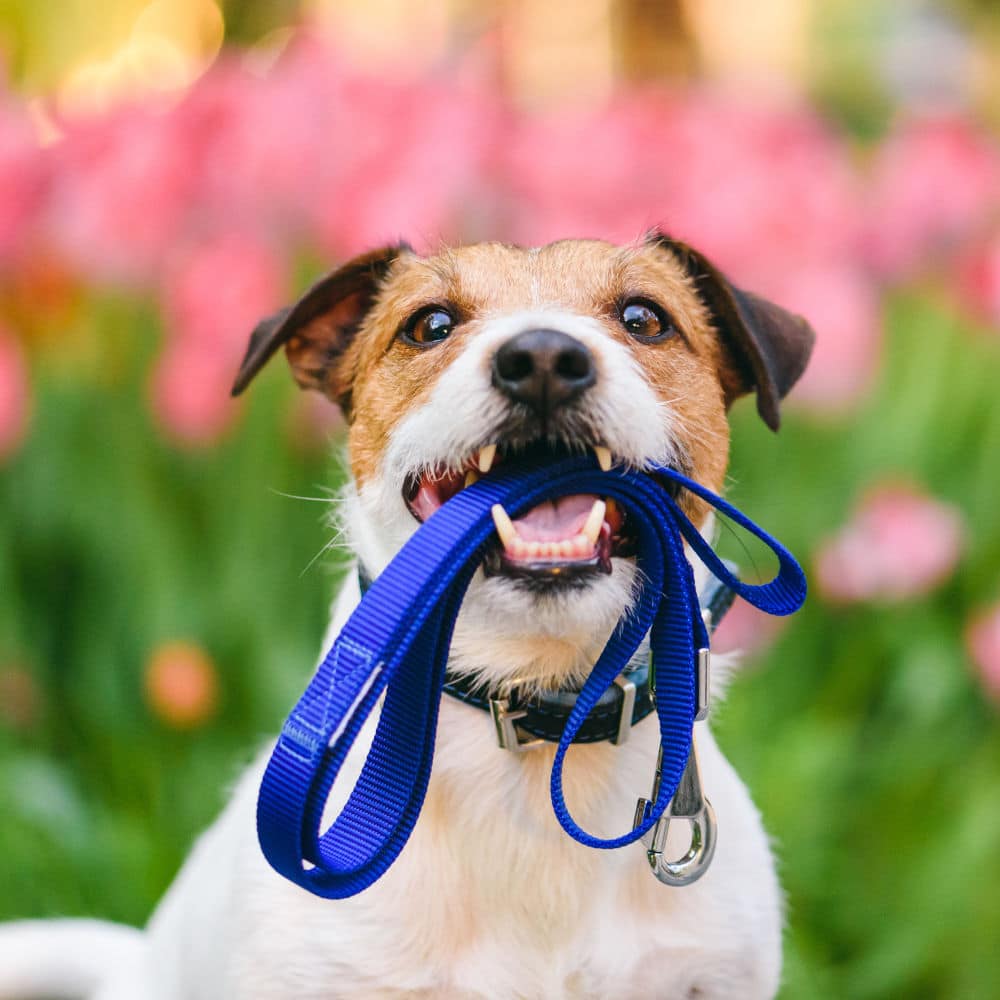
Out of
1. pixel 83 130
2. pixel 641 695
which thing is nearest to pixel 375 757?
pixel 641 695

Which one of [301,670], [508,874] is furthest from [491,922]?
[301,670]

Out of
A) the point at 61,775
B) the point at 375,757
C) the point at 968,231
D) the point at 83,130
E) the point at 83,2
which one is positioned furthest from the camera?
the point at 83,2

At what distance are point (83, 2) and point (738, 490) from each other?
15.0 ft

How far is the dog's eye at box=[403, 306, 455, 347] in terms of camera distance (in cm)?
190

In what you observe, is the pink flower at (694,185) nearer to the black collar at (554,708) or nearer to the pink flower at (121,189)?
the pink flower at (121,189)

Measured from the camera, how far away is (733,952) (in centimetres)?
170

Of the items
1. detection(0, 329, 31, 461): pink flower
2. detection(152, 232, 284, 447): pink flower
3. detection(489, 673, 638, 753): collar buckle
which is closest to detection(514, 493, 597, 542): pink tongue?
detection(489, 673, 638, 753): collar buckle

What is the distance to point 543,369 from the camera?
1.49m

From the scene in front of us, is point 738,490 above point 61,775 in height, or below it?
above

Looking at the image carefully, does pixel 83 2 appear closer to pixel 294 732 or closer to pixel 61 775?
pixel 61 775

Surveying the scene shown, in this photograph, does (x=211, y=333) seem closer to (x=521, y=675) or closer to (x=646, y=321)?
(x=646, y=321)

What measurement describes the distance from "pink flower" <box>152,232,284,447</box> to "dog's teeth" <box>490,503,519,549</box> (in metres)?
1.99

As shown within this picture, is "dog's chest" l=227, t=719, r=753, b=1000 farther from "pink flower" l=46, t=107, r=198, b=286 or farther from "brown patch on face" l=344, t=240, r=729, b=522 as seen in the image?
"pink flower" l=46, t=107, r=198, b=286

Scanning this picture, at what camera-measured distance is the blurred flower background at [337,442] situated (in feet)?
9.33
